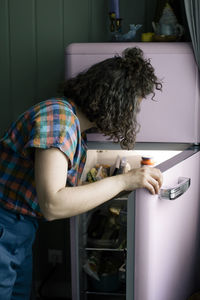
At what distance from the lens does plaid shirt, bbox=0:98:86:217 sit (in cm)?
116

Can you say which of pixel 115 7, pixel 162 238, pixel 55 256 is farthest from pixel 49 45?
pixel 162 238

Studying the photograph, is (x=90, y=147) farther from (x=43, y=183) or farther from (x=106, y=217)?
(x=43, y=183)

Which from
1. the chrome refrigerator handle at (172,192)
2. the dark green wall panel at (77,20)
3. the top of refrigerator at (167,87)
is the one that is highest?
the dark green wall panel at (77,20)

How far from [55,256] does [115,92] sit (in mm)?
1399

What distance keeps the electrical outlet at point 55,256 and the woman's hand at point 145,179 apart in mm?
1285

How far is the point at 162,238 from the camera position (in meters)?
1.35

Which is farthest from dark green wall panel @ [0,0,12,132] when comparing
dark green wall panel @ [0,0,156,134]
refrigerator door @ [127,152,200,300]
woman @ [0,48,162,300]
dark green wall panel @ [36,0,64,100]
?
refrigerator door @ [127,152,200,300]

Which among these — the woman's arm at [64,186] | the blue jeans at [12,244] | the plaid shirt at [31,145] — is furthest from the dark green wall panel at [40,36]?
the woman's arm at [64,186]

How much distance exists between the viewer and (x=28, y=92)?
2.33 metres

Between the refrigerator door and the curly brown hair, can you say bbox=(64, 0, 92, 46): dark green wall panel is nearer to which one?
the curly brown hair

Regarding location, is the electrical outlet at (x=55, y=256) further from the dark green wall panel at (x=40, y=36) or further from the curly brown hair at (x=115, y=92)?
the curly brown hair at (x=115, y=92)

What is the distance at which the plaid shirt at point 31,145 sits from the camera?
1164mm

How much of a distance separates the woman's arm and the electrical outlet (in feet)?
4.11

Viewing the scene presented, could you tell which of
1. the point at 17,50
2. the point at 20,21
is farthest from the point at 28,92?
the point at 20,21
